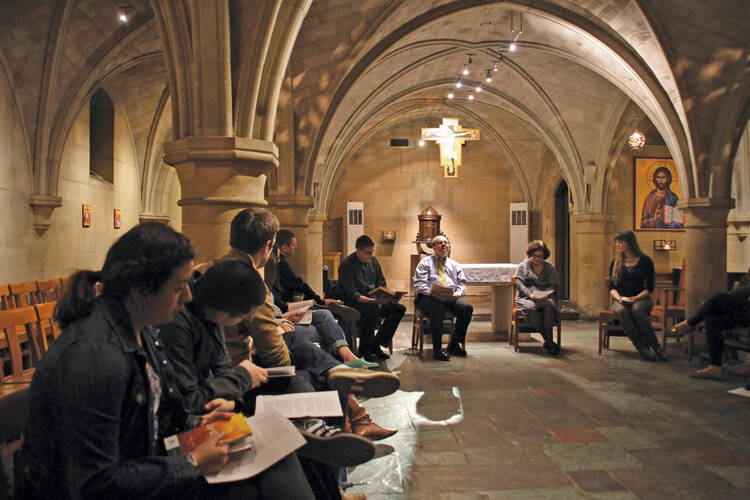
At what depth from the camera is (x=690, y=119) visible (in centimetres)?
754

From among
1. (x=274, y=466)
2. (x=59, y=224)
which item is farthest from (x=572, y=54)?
(x=274, y=466)

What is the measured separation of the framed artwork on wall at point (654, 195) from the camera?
12422mm

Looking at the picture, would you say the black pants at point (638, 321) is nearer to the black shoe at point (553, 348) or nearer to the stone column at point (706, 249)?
the black shoe at point (553, 348)

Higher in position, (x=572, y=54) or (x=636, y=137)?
(x=572, y=54)

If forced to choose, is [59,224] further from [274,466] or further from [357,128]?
[274,466]

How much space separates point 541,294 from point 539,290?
13 centimetres

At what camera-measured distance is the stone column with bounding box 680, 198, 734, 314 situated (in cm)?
742

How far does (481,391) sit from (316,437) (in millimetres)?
3120

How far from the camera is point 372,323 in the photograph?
5.87 meters

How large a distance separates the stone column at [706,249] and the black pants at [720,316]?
99.9 inches

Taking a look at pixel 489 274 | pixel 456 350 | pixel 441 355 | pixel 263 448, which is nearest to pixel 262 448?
pixel 263 448

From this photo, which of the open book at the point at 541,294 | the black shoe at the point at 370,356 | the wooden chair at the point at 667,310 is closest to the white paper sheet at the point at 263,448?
the black shoe at the point at 370,356

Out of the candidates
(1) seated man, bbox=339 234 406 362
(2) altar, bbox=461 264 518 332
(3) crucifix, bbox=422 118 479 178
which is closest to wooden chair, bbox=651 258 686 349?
(2) altar, bbox=461 264 518 332

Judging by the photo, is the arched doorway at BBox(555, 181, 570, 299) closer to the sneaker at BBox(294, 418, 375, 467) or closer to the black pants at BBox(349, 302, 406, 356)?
the black pants at BBox(349, 302, 406, 356)
